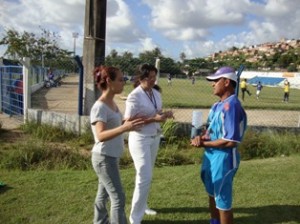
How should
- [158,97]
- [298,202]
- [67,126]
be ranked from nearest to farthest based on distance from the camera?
[158,97], [298,202], [67,126]

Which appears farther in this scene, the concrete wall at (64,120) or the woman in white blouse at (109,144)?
the concrete wall at (64,120)

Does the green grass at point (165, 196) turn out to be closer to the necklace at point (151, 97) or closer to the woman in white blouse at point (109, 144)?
the woman in white blouse at point (109, 144)

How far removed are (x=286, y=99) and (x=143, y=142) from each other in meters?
25.5

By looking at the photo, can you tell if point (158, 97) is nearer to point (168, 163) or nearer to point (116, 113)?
point (116, 113)

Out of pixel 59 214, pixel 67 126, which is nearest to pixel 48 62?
pixel 67 126

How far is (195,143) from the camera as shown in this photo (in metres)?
3.74

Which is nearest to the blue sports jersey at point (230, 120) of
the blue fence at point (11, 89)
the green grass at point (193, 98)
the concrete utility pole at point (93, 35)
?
the concrete utility pole at point (93, 35)

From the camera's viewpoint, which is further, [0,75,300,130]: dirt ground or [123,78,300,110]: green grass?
[123,78,300,110]: green grass

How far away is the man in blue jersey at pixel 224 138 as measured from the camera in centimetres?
354

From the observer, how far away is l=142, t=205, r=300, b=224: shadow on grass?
4.78m

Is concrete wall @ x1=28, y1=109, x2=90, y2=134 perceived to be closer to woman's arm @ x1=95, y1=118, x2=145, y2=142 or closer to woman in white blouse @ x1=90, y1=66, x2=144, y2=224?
woman in white blouse @ x1=90, y1=66, x2=144, y2=224

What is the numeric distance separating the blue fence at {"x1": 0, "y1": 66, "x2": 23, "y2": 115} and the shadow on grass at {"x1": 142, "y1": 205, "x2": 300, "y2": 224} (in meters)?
8.12

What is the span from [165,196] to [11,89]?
896cm

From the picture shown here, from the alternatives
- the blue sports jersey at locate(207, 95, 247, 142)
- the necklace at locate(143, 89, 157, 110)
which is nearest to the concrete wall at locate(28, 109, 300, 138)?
the necklace at locate(143, 89, 157, 110)
